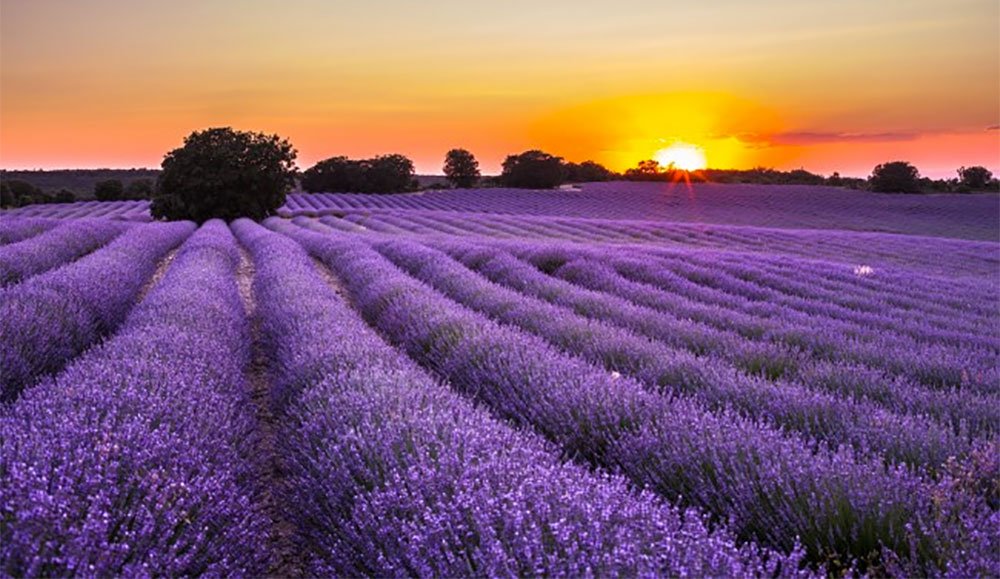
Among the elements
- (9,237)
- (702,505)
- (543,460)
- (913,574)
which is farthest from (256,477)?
(9,237)

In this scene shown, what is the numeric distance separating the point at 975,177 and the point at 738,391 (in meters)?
58.6

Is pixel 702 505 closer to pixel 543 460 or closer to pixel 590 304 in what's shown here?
pixel 543 460

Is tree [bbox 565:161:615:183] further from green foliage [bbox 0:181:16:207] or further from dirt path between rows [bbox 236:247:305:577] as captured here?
dirt path between rows [bbox 236:247:305:577]

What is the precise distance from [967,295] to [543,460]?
9.07m

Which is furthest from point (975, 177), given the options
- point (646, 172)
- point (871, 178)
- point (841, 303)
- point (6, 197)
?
point (6, 197)

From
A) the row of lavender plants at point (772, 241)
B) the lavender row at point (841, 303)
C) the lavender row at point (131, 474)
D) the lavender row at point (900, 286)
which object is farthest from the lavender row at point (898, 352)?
the row of lavender plants at point (772, 241)

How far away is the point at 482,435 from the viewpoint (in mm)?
2547

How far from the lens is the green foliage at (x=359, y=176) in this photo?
196 ft

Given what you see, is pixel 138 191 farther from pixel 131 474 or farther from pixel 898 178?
pixel 131 474

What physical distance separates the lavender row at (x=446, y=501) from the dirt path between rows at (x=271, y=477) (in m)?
0.08

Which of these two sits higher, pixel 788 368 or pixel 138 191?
pixel 138 191

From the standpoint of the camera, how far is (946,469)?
8.52 feet

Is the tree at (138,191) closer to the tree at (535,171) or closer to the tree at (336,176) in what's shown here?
the tree at (336,176)

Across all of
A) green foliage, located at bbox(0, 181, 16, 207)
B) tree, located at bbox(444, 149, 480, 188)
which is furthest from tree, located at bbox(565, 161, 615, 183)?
green foliage, located at bbox(0, 181, 16, 207)
